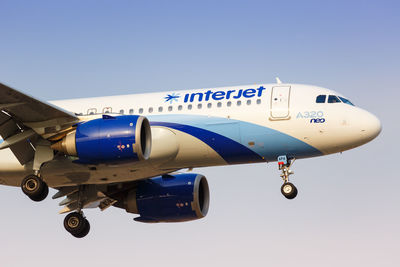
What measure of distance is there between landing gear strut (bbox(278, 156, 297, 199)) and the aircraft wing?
740 cm

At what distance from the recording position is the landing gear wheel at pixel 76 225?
109 feet

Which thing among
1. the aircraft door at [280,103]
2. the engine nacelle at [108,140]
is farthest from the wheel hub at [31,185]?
the aircraft door at [280,103]

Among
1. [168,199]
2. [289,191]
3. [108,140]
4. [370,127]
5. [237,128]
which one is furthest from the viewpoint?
[168,199]

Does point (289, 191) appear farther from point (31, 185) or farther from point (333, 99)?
point (31, 185)

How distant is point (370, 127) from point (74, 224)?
39.7 ft

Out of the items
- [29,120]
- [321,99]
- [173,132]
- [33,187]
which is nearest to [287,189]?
[321,99]

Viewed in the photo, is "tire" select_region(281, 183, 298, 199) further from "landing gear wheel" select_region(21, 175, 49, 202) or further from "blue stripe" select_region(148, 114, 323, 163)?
"landing gear wheel" select_region(21, 175, 49, 202)

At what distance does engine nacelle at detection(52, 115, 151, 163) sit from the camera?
92.9 feet

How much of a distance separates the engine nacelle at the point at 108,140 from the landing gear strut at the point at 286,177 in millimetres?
4832

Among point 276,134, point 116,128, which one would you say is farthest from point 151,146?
point 276,134

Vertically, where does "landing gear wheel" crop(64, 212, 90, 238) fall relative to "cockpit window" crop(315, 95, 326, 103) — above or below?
below

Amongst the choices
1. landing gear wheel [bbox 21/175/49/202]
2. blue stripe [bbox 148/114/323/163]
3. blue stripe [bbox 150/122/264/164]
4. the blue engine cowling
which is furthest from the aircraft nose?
landing gear wheel [bbox 21/175/49/202]

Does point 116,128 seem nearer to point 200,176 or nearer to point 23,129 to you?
point 23,129

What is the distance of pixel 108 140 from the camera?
2841cm
